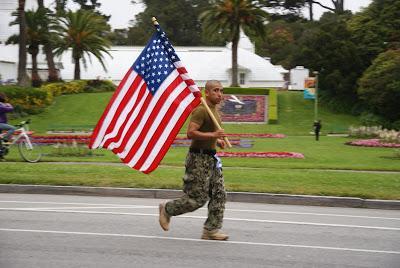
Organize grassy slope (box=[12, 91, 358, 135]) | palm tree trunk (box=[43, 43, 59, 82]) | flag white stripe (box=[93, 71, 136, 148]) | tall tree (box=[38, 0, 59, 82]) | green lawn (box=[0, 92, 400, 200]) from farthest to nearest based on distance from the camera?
palm tree trunk (box=[43, 43, 59, 82])
tall tree (box=[38, 0, 59, 82])
grassy slope (box=[12, 91, 358, 135])
green lawn (box=[0, 92, 400, 200])
flag white stripe (box=[93, 71, 136, 148])

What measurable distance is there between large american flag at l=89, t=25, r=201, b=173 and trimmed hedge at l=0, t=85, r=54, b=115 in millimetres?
37195

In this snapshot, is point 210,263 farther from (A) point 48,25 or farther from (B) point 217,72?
(B) point 217,72

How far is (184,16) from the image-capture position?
93000 mm

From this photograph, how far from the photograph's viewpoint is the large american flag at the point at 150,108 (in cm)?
845

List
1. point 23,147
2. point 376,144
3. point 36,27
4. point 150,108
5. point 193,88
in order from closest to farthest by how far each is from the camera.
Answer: point 193,88, point 150,108, point 23,147, point 376,144, point 36,27

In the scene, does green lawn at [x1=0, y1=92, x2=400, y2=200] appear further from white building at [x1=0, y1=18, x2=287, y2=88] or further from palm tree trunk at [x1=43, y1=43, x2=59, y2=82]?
white building at [x1=0, y1=18, x2=287, y2=88]

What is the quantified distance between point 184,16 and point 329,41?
42.4 m

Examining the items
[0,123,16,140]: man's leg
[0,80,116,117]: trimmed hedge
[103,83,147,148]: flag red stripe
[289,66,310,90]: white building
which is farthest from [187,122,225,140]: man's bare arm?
[289,66,310,90]: white building

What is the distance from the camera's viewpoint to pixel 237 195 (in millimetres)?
12656

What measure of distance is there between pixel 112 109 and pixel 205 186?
168 centimetres

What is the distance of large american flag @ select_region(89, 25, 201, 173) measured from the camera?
8.45 m

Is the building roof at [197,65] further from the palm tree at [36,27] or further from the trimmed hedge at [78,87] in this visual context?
the palm tree at [36,27]

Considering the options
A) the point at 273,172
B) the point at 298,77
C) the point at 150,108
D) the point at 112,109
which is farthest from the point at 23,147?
the point at 298,77

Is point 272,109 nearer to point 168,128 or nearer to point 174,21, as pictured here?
point 168,128
